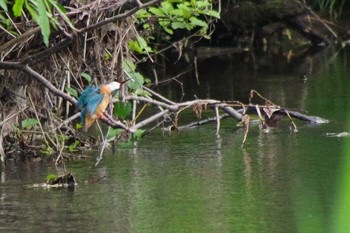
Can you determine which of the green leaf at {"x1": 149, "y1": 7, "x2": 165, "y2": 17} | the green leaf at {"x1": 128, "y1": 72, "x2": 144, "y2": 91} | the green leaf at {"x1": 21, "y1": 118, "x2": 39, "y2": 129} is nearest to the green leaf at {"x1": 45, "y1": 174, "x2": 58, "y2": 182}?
the green leaf at {"x1": 21, "y1": 118, "x2": 39, "y2": 129}

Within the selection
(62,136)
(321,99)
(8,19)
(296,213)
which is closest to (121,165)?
(62,136)

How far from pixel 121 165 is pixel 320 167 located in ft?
4.11

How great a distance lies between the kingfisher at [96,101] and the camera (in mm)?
5566

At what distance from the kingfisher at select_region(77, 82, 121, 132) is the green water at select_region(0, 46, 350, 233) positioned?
1.21ft

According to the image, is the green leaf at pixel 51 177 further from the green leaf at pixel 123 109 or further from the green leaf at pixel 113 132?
the green leaf at pixel 113 132

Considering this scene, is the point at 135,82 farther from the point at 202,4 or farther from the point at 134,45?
the point at 202,4

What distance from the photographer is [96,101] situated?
5.55m

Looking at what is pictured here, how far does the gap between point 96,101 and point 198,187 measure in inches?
31.9

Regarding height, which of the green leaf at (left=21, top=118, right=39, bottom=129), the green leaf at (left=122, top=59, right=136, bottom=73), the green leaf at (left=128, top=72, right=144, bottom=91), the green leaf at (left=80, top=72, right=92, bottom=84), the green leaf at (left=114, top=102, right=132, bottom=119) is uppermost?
the green leaf at (left=122, top=59, right=136, bottom=73)

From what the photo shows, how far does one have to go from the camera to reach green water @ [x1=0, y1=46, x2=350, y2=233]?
453 cm

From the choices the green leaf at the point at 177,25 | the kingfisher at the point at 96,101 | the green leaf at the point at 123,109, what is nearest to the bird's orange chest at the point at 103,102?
the kingfisher at the point at 96,101

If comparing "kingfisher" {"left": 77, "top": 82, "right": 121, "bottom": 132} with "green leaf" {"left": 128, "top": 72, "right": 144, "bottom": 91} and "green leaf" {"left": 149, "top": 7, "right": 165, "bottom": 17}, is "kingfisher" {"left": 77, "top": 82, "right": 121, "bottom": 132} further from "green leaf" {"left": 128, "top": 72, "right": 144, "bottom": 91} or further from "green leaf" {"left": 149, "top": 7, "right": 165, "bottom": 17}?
"green leaf" {"left": 149, "top": 7, "right": 165, "bottom": 17}

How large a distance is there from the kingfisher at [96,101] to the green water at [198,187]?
370 mm

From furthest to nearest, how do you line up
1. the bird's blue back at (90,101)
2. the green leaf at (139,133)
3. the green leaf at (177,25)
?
1. the green leaf at (177,25)
2. the green leaf at (139,133)
3. the bird's blue back at (90,101)
